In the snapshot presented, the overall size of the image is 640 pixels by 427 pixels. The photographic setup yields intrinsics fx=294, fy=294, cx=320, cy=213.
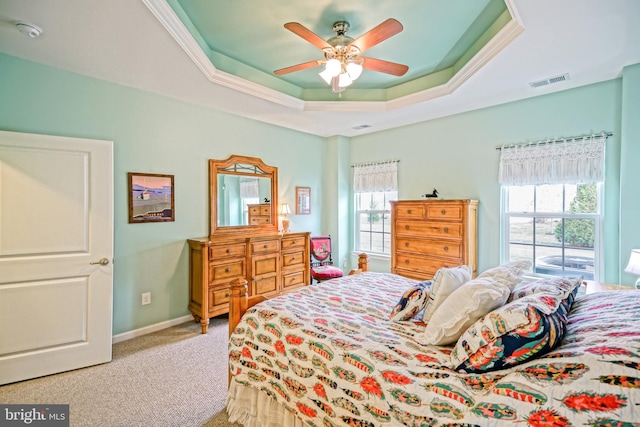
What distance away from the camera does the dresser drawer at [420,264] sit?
380 cm

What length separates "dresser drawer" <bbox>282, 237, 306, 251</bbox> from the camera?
4.17 meters

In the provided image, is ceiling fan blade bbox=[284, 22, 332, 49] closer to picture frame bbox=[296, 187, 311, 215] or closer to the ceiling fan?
the ceiling fan

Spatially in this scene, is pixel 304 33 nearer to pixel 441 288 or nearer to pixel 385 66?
pixel 385 66

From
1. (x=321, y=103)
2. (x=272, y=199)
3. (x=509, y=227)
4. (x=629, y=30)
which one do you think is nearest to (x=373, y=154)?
(x=321, y=103)

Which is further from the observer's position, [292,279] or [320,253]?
[320,253]

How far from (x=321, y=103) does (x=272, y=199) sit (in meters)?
1.60

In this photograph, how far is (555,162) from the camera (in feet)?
10.8

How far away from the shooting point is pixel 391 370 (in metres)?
1.27

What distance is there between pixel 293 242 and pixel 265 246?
0.50 m

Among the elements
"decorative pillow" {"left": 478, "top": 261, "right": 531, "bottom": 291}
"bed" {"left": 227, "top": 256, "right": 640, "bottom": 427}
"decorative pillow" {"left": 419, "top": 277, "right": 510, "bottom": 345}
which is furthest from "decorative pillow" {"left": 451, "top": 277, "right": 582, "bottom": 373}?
"decorative pillow" {"left": 478, "top": 261, "right": 531, "bottom": 291}

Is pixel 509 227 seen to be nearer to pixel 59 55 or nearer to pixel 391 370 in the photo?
pixel 391 370

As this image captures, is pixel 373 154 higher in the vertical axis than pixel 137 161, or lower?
higher

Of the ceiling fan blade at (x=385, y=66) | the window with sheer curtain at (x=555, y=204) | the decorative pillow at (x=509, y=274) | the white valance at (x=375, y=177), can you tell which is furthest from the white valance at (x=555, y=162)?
the decorative pillow at (x=509, y=274)

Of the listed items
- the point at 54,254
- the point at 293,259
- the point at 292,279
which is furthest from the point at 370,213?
the point at 54,254
